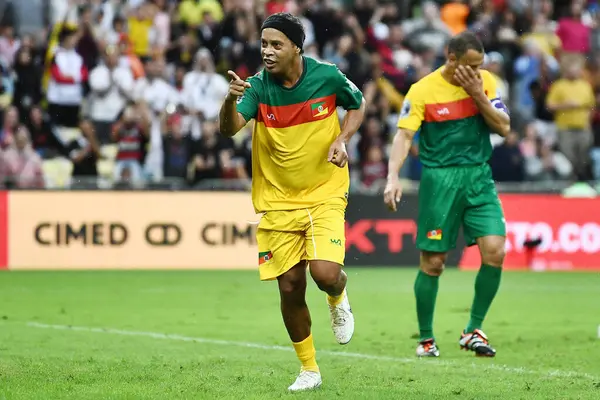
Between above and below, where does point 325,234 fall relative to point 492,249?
above

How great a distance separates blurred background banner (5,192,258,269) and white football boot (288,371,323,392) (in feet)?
37.3

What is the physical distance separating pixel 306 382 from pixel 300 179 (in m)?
1.29

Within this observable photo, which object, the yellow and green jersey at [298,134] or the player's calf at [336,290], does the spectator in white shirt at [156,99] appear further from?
the yellow and green jersey at [298,134]

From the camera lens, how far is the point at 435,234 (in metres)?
10.2

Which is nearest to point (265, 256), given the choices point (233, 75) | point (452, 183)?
point (233, 75)

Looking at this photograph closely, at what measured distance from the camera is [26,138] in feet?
64.3

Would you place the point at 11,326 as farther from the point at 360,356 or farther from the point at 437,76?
the point at 437,76

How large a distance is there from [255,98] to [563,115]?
1547 centimetres

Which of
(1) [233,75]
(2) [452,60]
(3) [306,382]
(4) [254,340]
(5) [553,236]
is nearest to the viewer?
(1) [233,75]

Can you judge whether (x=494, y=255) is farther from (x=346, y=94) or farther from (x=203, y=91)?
(x=203, y=91)

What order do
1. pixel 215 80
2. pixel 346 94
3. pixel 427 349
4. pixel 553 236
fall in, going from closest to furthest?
pixel 346 94, pixel 427 349, pixel 553 236, pixel 215 80

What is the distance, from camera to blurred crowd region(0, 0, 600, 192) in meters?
20.3

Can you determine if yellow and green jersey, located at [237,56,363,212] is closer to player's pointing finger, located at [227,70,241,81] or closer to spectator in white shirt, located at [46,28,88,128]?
player's pointing finger, located at [227,70,241,81]

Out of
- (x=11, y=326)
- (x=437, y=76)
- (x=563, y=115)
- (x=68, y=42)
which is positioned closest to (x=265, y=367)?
(x=437, y=76)
